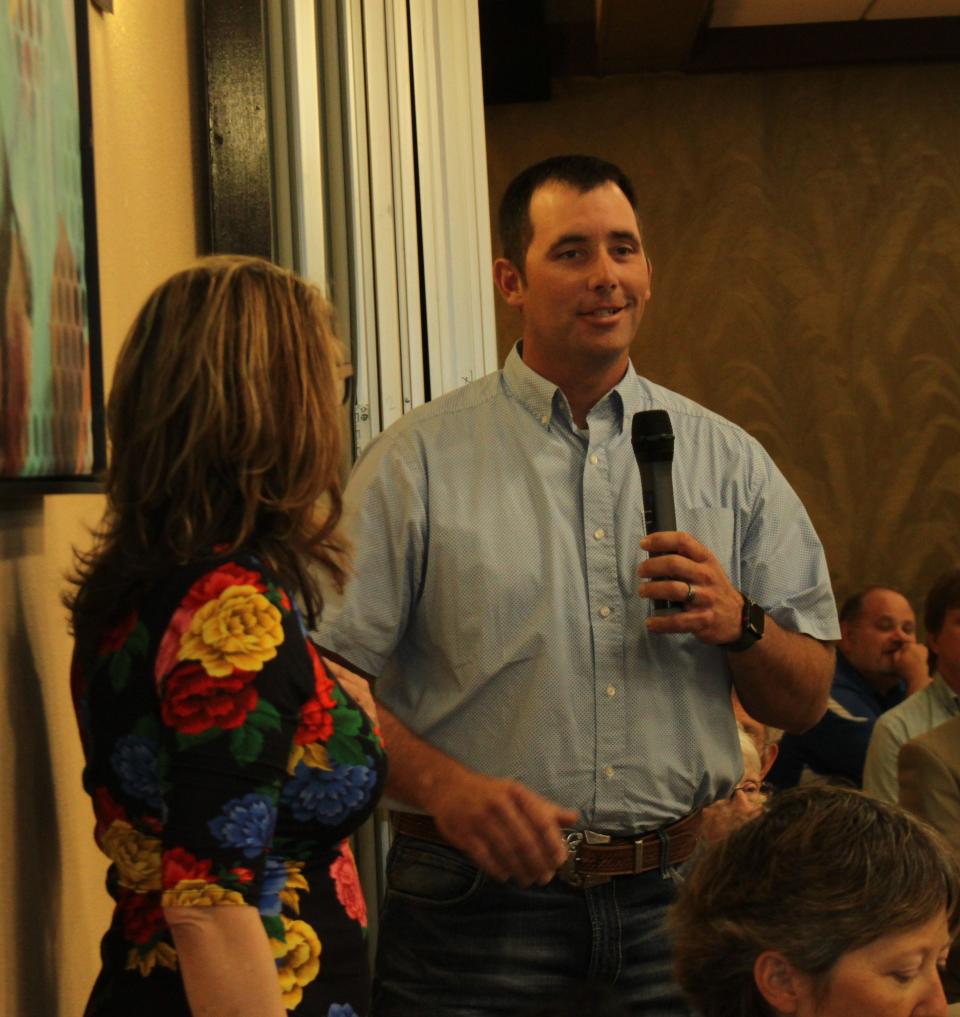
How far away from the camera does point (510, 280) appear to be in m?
2.22

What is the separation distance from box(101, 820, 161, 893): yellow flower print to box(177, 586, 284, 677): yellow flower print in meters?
0.19

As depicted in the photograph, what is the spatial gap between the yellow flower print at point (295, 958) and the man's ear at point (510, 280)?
3.88ft

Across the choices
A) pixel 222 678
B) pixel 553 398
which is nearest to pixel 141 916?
pixel 222 678

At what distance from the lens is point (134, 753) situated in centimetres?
114

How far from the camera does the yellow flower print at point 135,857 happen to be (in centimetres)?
118

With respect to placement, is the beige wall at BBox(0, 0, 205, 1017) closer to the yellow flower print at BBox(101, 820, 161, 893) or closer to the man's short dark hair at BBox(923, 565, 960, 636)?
the yellow flower print at BBox(101, 820, 161, 893)

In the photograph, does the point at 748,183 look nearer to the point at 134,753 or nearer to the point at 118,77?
the point at 118,77

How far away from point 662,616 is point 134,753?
836 mm

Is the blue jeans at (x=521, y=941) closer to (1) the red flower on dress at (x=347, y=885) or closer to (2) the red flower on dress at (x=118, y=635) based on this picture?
(1) the red flower on dress at (x=347, y=885)

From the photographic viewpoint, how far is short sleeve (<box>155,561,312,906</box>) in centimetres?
107

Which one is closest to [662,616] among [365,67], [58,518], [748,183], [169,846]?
[58,518]

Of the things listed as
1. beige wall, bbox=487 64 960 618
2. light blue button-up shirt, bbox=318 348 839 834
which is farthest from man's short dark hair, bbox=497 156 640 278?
beige wall, bbox=487 64 960 618

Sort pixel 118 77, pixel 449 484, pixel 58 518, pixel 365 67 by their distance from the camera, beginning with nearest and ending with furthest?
1. pixel 58 518
2. pixel 118 77
3. pixel 449 484
4. pixel 365 67

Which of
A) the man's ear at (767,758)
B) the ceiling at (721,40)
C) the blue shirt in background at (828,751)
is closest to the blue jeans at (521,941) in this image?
the man's ear at (767,758)
